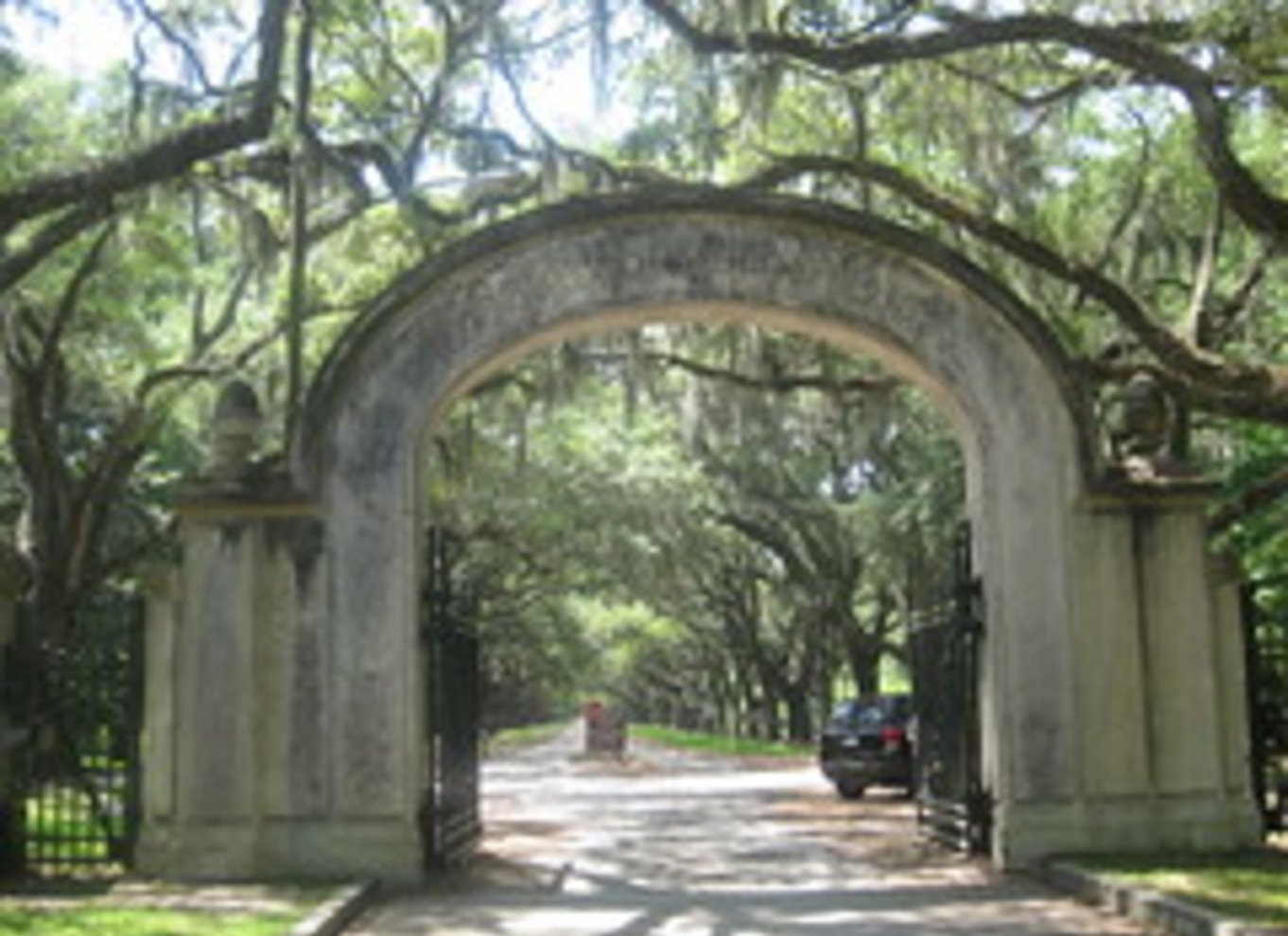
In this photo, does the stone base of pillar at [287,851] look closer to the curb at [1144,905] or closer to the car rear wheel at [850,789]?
the curb at [1144,905]

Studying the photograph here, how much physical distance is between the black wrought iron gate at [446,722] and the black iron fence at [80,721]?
2.24m

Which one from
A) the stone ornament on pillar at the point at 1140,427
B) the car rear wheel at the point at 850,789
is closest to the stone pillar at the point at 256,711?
the stone ornament on pillar at the point at 1140,427

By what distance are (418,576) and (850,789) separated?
11380mm

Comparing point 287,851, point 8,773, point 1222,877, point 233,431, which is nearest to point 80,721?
point 8,773

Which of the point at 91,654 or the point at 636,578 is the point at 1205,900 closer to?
the point at 91,654

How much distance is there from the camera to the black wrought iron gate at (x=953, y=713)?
43.7 ft

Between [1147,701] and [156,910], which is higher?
[1147,701]

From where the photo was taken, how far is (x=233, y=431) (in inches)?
506

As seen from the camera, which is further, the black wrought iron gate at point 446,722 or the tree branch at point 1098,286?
the tree branch at point 1098,286

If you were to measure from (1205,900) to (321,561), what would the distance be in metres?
6.65

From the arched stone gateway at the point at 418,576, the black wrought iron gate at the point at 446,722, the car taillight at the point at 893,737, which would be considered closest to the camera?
the arched stone gateway at the point at 418,576

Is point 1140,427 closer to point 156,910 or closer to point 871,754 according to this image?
point 156,910

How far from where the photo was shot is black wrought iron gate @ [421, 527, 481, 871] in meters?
13.1

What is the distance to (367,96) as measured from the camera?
58.6ft
